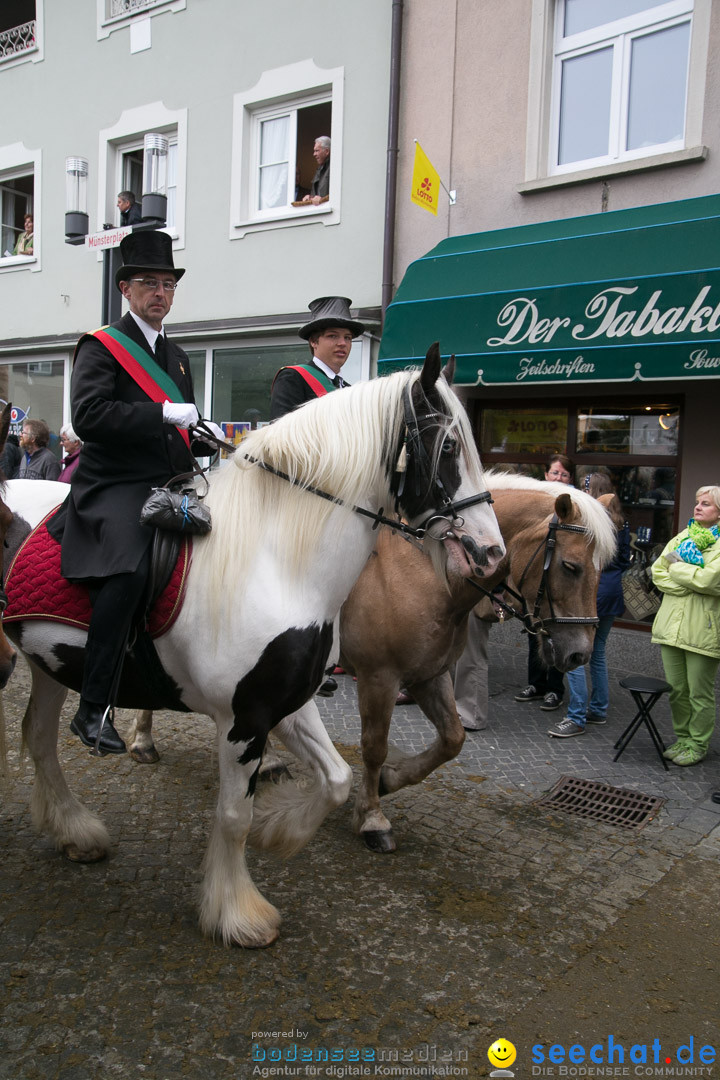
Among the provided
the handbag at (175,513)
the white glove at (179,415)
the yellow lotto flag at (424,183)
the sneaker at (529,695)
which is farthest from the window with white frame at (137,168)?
the handbag at (175,513)

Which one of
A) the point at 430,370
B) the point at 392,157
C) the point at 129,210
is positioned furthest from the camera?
the point at 392,157

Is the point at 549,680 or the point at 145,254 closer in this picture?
the point at 145,254

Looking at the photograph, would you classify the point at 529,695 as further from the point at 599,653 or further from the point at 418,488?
the point at 418,488

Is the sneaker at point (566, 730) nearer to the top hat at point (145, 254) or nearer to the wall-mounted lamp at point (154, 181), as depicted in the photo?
the top hat at point (145, 254)

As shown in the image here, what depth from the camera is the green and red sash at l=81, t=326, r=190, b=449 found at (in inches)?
122

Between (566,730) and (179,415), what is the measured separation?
4.16 meters

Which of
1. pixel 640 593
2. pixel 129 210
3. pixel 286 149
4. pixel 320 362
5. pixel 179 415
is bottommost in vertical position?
pixel 640 593

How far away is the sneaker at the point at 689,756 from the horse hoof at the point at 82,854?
3.70 m

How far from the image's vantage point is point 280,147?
36.9ft

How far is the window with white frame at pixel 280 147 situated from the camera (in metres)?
10.7

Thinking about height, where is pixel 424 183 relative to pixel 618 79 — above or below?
below

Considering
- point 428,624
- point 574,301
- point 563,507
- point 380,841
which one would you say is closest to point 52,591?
point 428,624

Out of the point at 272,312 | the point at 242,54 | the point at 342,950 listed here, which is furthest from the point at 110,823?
the point at 242,54

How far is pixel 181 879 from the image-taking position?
3.56 metres
